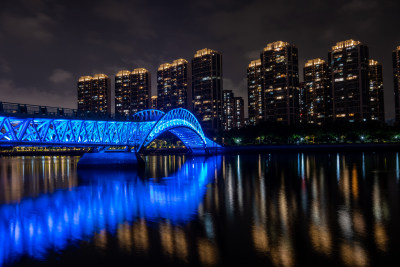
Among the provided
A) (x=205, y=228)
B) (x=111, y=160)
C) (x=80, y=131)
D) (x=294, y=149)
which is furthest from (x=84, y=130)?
(x=294, y=149)

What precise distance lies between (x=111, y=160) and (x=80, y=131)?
8.59 meters

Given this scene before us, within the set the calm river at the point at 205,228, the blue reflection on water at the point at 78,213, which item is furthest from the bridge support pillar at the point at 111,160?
Answer: the calm river at the point at 205,228

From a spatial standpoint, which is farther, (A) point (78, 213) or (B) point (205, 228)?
(A) point (78, 213)

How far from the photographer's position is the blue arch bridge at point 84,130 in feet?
129

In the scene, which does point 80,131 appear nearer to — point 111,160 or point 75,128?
point 75,128

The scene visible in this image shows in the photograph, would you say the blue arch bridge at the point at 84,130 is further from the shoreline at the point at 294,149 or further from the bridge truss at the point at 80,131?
the shoreline at the point at 294,149

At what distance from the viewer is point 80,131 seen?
4928 centimetres

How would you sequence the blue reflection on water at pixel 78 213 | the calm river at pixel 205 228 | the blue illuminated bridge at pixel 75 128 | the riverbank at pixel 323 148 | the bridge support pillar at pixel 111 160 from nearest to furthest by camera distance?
the calm river at pixel 205 228
the blue reflection on water at pixel 78 213
the blue illuminated bridge at pixel 75 128
the bridge support pillar at pixel 111 160
the riverbank at pixel 323 148

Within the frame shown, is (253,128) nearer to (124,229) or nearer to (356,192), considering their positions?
(356,192)

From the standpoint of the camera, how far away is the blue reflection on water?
13594mm

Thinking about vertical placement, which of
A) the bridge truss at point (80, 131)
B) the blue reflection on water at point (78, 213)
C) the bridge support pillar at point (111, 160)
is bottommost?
the blue reflection on water at point (78, 213)

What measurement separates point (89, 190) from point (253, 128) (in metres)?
134

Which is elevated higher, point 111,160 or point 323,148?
point 111,160

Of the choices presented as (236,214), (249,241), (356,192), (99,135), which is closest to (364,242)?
(249,241)
